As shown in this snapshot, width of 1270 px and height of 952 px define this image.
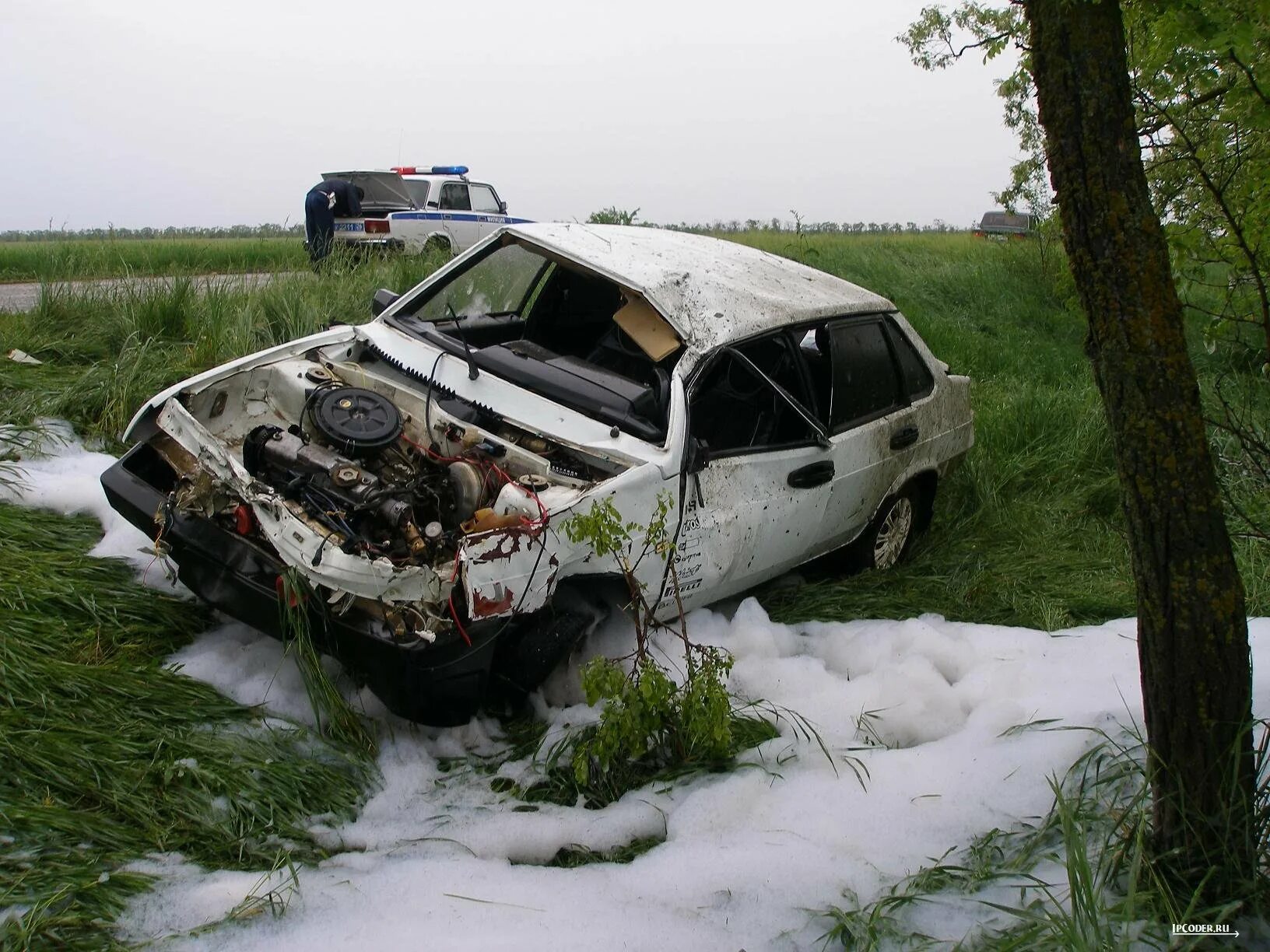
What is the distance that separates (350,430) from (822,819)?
222 centimetres

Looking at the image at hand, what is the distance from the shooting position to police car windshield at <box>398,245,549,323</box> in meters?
5.20

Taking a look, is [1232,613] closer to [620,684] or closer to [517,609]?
[620,684]

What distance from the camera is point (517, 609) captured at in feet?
11.4

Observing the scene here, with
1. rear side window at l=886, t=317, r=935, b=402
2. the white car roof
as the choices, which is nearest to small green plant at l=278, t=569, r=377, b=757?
the white car roof

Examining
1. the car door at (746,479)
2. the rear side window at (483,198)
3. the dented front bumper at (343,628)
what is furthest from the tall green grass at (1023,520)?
the rear side window at (483,198)

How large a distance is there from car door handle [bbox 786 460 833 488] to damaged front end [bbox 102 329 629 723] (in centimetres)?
98

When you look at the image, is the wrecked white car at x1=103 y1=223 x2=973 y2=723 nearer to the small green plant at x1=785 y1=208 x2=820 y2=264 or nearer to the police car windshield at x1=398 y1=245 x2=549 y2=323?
the police car windshield at x1=398 y1=245 x2=549 y2=323

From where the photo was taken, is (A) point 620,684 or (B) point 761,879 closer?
(B) point 761,879

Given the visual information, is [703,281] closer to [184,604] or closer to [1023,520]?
[184,604]

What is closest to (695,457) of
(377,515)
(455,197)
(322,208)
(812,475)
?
(812,475)

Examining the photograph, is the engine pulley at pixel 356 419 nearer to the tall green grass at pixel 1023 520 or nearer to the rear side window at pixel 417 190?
the tall green grass at pixel 1023 520

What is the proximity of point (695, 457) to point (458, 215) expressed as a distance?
13.1 metres

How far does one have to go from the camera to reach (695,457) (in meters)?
4.13

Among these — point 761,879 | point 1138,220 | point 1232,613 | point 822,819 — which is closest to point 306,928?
point 761,879
